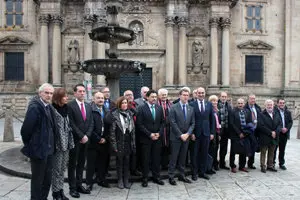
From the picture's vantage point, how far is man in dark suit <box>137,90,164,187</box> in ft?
24.2

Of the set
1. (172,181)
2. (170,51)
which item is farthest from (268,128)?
(170,51)

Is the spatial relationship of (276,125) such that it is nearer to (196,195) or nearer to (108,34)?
(196,195)

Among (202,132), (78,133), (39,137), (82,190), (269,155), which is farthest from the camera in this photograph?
(269,155)

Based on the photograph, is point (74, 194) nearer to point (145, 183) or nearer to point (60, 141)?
point (60, 141)

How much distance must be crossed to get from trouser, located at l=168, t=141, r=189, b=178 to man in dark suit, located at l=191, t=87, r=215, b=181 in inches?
14.5

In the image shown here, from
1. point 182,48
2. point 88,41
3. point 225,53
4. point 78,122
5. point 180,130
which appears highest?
point 88,41

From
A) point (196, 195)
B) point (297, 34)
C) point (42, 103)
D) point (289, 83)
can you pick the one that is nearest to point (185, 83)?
point (289, 83)

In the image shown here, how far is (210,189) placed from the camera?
7.19m

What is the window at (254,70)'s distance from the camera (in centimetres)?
2566

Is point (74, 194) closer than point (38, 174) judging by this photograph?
No

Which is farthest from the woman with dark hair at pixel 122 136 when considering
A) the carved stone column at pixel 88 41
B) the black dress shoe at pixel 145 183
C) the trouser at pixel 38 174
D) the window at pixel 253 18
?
the window at pixel 253 18

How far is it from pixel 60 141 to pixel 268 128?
5.81 metres

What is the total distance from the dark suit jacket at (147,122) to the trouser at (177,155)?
59 centimetres

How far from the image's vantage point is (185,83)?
2408 cm
